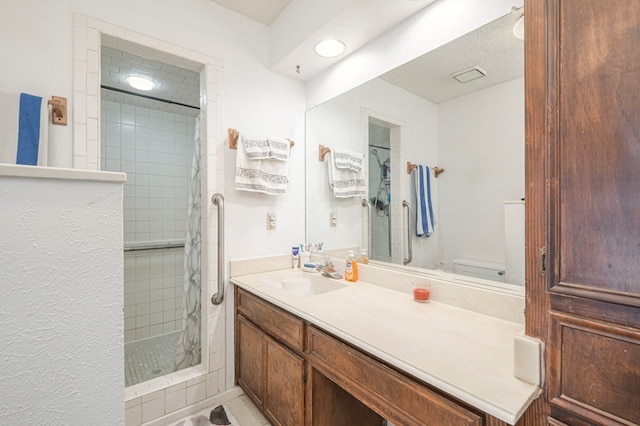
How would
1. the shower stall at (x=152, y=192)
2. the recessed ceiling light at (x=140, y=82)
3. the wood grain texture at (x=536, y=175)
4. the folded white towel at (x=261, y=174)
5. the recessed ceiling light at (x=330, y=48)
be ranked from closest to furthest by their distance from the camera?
the wood grain texture at (x=536, y=175)
the recessed ceiling light at (x=330, y=48)
the folded white towel at (x=261, y=174)
the recessed ceiling light at (x=140, y=82)
the shower stall at (x=152, y=192)

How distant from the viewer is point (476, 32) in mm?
1291

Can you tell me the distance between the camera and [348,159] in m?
2.06

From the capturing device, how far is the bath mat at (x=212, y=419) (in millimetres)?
1670

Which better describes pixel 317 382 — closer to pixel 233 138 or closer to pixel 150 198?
pixel 233 138

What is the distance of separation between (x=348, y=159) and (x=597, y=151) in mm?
1501

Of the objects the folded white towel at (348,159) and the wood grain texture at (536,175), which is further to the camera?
the folded white towel at (348,159)

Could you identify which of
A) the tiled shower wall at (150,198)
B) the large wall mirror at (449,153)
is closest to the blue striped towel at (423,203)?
the large wall mirror at (449,153)

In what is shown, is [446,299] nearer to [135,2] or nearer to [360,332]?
[360,332]

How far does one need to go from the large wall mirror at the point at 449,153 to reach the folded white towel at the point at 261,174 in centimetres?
46

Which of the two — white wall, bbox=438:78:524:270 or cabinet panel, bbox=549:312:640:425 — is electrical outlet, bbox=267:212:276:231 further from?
cabinet panel, bbox=549:312:640:425

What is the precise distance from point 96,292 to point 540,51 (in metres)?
1.18

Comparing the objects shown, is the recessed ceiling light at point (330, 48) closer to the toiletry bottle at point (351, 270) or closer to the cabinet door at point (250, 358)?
the toiletry bottle at point (351, 270)

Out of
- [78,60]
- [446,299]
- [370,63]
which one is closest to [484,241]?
[446,299]

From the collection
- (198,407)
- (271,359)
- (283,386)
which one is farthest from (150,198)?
(283,386)
